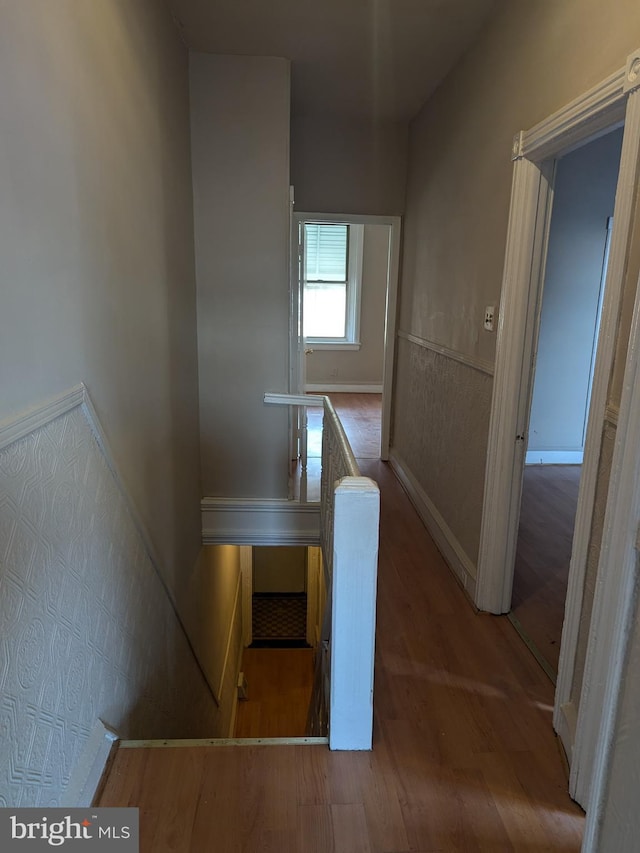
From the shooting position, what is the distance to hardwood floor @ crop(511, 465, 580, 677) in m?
2.51

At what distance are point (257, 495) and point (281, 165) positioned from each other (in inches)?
81.3

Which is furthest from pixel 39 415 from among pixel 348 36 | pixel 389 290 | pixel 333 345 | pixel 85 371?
pixel 333 345

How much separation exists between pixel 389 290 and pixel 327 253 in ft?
12.5

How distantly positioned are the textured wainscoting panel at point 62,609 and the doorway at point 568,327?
2.63 m

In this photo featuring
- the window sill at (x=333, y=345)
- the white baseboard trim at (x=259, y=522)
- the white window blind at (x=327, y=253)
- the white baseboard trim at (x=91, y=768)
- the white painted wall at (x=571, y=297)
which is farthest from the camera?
the window sill at (x=333, y=345)

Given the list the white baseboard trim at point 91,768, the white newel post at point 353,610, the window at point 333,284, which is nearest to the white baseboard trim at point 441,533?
the white newel post at point 353,610

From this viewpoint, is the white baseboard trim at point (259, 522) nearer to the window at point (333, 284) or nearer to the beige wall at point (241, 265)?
the beige wall at point (241, 265)

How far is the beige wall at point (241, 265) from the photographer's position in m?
3.19

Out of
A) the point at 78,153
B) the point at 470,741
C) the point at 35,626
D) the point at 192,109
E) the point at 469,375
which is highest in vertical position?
the point at 192,109

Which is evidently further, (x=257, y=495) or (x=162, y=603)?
(x=257, y=495)

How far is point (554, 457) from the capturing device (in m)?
5.11

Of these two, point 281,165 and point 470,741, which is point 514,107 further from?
point 470,741

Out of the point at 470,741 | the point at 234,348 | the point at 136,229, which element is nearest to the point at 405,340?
the point at 234,348

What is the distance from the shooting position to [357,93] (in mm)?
3678
